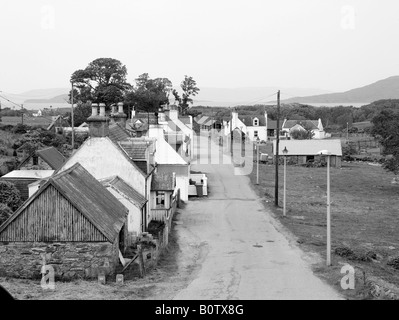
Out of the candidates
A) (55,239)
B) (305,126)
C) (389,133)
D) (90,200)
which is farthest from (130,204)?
(305,126)

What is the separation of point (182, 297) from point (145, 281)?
290 centimetres

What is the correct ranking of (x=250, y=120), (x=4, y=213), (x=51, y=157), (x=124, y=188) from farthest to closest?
(x=250, y=120) < (x=51, y=157) < (x=4, y=213) < (x=124, y=188)

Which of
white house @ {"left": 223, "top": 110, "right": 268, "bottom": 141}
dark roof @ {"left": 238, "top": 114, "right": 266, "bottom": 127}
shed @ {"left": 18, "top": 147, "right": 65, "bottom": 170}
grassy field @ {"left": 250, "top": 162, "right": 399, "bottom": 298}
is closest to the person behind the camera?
grassy field @ {"left": 250, "top": 162, "right": 399, "bottom": 298}

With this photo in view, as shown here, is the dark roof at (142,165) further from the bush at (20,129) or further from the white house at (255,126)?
the white house at (255,126)

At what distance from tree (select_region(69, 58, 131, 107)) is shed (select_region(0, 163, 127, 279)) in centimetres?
6998

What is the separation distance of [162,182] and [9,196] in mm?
9678

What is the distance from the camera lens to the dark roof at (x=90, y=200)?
1875 centimetres

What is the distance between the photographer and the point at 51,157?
139 feet

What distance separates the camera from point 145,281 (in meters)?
18.5

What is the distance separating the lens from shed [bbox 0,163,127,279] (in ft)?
60.5

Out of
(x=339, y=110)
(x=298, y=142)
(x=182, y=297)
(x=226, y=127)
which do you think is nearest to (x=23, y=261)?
(x=182, y=297)

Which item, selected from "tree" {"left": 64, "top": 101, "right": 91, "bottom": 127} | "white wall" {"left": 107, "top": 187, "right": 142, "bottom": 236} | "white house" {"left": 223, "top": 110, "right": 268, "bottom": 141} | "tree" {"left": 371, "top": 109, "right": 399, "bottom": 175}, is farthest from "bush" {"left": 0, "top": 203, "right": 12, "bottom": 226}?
"white house" {"left": 223, "top": 110, "right": 268, "bottom": 141}

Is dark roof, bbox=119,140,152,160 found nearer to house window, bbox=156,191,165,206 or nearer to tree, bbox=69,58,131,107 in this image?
house window, bbox=156,191,165,206

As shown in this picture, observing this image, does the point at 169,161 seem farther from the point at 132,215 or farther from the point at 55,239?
the point at 55,239
